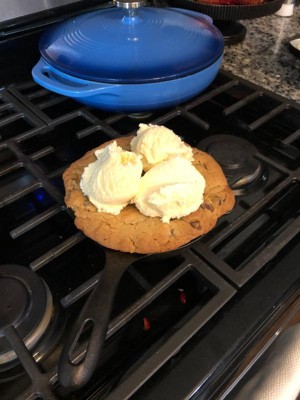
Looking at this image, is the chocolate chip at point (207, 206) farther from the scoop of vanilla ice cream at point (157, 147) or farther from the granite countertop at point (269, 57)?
the granite countertop at point (269, 57)

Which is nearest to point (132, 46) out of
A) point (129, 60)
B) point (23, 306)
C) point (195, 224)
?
point (129, 60)

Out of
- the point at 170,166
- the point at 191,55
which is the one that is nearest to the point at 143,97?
the point at 191,55

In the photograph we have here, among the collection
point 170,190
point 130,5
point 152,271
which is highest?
point 130,5

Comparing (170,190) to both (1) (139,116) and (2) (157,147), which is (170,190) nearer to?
(2) (157,147)

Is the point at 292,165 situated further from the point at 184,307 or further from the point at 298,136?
the point at 184,307

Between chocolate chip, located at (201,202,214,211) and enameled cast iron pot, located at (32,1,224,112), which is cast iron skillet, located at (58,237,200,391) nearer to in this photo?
chocolate chip, located at (201,202,214,211)

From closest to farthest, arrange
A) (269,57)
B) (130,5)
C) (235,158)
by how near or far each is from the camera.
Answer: (235,158) < (130,5) < (269,57)
